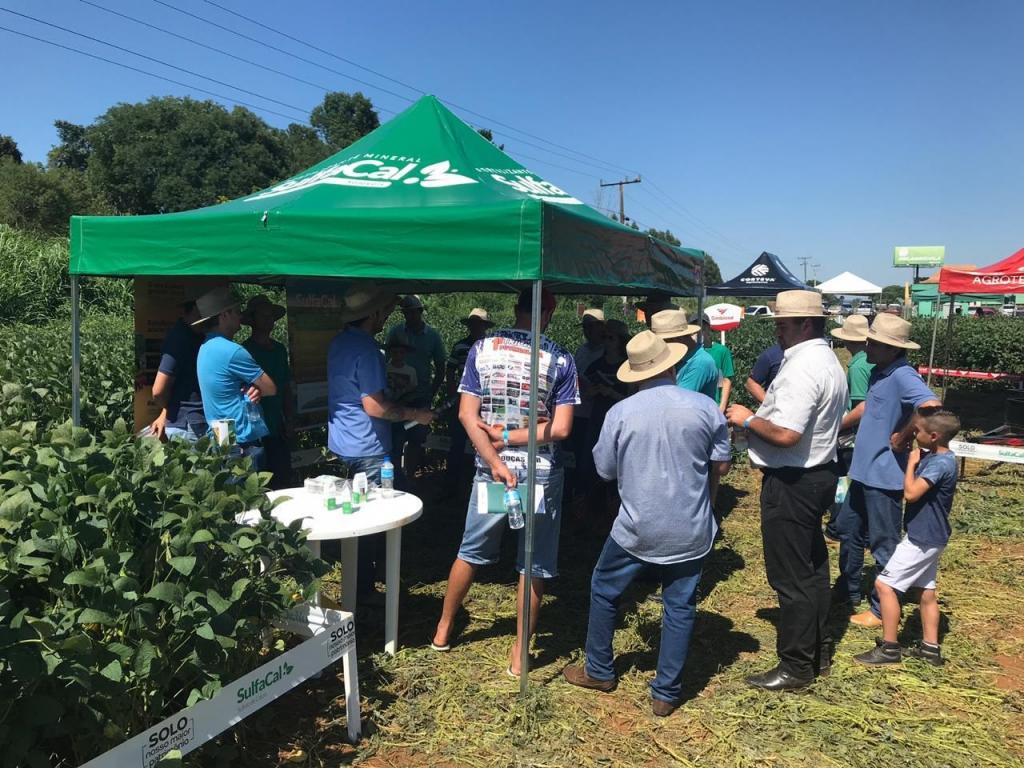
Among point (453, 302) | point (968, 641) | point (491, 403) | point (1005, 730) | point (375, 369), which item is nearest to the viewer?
point (1005, 730)

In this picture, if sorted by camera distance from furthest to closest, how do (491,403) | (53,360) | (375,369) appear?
(53,360) → (375,369) → (491,403)

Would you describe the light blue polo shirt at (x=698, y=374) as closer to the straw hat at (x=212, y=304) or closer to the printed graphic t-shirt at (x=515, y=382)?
the printed graphic t-shirt at (x=515, y=382)

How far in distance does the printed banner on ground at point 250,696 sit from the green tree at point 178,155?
154ft

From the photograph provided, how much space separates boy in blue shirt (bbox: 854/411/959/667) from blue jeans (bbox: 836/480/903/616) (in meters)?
0.15

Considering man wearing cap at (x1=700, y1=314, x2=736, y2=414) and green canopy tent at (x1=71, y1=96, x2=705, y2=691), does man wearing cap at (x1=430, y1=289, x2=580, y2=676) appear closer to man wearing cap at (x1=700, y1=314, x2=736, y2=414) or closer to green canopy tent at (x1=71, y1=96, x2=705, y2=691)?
green canopy tent at (x1=71, y1=96, x2=705, y2=691)

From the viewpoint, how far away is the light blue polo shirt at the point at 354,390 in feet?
12.3

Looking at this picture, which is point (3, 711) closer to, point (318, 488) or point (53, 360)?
point (318, 488)

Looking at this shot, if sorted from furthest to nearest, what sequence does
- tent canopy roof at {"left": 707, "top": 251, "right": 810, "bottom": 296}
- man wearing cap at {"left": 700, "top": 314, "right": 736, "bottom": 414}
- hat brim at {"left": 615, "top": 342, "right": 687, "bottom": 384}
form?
tent canopy roof at {"left": 707, "top": 251, "right": 810, "bottom": 296}, man wearing cap at {"left": 700, "top": 314, "right": 736, "bottom": 414}, hat brim at {"left": 615, "top": 342, "right": 687, "bottom": 384}

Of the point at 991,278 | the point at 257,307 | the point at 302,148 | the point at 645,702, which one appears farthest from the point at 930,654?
the point at 302,148

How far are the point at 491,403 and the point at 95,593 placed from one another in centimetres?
191

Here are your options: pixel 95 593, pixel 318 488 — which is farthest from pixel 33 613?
pixel 318 488

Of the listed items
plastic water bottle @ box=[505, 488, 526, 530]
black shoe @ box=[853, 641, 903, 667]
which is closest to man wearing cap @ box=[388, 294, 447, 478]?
plastic water bottle @ box=[505, 488, 526, 530]

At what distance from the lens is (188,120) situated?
46562 mm

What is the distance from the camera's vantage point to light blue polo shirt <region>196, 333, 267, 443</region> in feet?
12.8
